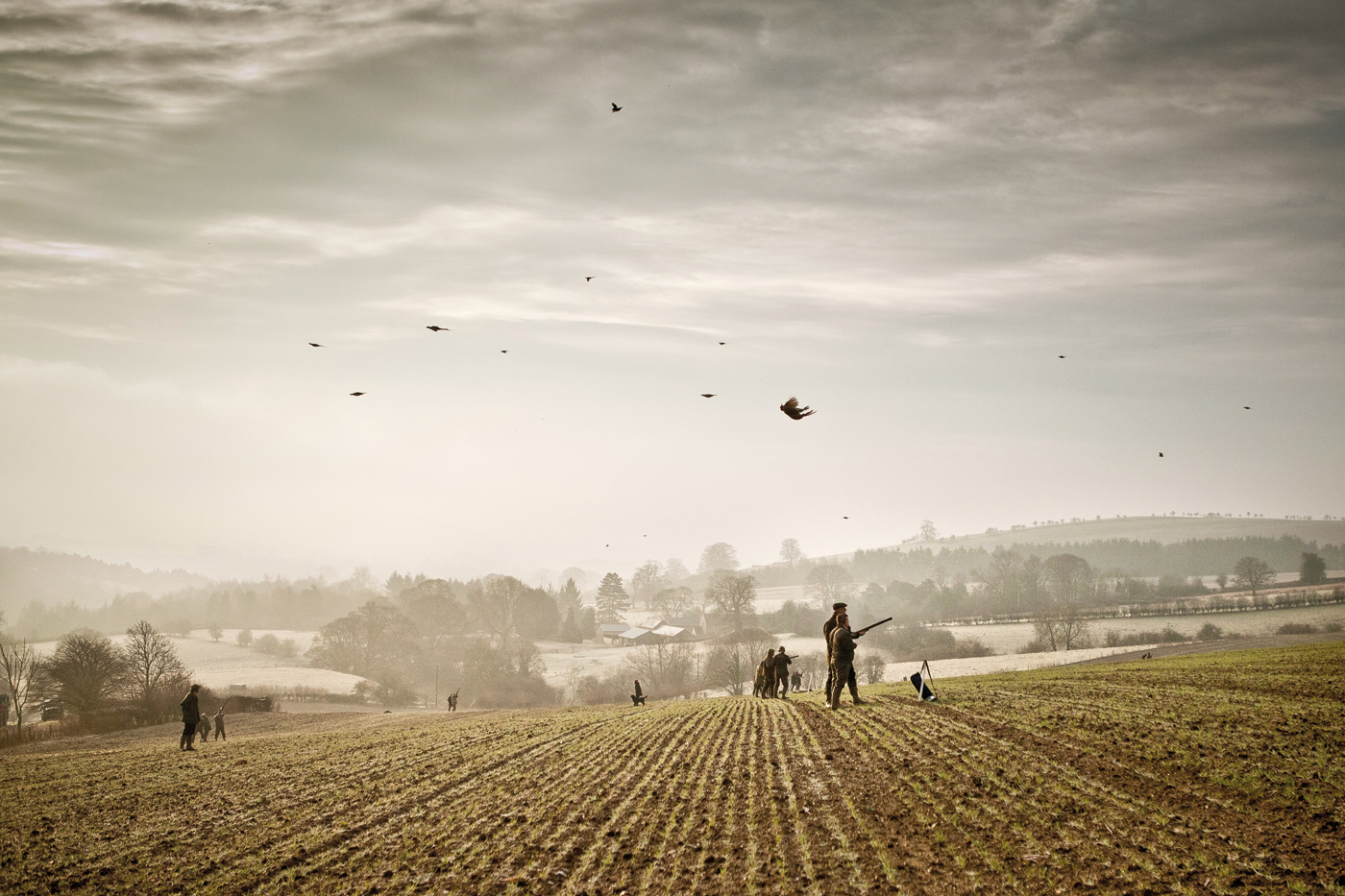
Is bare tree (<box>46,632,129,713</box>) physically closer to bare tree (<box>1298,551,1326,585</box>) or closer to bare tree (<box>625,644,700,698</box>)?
bare tree (<box>625,644,700,698</box>)

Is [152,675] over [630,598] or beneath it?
over

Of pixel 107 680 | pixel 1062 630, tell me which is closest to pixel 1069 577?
pixel 1062 630

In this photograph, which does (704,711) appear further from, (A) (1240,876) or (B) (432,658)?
(B) (432,658)

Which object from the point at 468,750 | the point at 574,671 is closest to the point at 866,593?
the point at 574,671

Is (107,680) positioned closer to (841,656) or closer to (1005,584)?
(841,656)

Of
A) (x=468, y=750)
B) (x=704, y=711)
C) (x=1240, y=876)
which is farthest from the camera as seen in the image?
(x=704, y=711)

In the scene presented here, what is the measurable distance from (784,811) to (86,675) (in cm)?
6957

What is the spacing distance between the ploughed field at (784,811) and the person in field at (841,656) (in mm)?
1072

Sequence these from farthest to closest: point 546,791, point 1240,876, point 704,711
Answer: point 704,711, point 546,791, point 1240,876

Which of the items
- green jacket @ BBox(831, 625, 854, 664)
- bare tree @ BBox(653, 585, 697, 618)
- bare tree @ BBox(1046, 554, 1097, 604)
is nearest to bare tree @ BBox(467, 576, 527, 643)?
bare tree @ BBox(653, 585, 697, 618)

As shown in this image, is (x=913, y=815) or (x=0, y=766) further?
(x=0, y=766)

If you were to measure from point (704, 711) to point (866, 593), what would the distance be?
14555cm

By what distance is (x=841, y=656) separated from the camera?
19.0m

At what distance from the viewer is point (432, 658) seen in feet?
324
